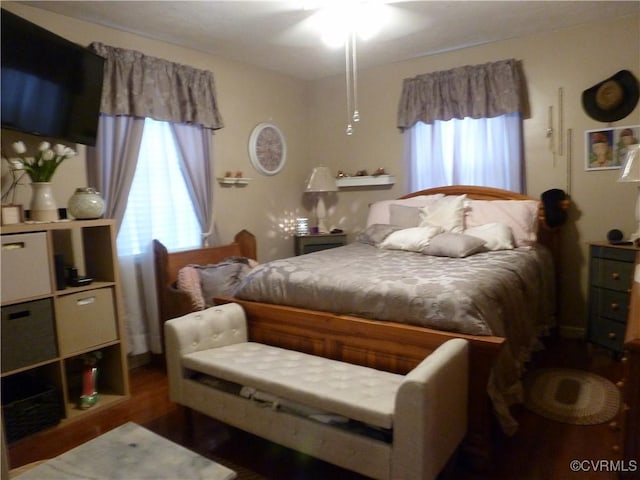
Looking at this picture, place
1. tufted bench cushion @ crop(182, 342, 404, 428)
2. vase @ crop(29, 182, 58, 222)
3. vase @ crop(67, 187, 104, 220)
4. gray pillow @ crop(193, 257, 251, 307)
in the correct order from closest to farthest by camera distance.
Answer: tufted bench cushion @ crop(182, 342, 404, 428) < vase @ crop(29, 182, 58, 222) < vase @ crop(67, 187, 104, 220) < gray pillow @ crop(193, 257, 251, 307)

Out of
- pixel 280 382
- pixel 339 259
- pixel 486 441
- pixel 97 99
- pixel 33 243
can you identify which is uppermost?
pixel 97 99

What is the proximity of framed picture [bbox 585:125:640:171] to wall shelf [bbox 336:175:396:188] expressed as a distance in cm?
162

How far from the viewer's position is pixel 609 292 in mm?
2783

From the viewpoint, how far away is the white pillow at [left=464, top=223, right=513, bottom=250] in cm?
287

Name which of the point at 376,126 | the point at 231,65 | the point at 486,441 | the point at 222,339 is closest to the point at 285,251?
the point at 376,126

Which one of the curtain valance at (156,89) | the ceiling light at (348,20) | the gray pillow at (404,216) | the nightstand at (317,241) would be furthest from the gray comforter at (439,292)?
the curtain valance at (156,89)

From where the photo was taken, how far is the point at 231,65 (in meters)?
3.74

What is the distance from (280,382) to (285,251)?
2.67m

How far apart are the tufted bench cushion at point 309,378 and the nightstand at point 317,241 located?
1940mm

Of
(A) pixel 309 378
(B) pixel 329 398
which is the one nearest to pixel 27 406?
(A) pixel 309 378

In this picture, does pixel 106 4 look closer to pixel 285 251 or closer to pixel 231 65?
pixel 231 65

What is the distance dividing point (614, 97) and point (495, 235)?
1.38 m

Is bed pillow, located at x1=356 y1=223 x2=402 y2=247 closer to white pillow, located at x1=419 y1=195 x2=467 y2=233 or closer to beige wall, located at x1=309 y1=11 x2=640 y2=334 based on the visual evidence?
Result: white pillow, located at x1=419 y1=195 x2=467 y2=233

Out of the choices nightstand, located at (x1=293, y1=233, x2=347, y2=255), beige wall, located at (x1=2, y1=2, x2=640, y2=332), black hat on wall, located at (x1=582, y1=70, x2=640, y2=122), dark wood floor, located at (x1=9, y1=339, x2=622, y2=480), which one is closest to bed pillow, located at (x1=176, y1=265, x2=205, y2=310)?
dark wood floor, located at (x1=9, y1=339, x2=622, y2=480)
